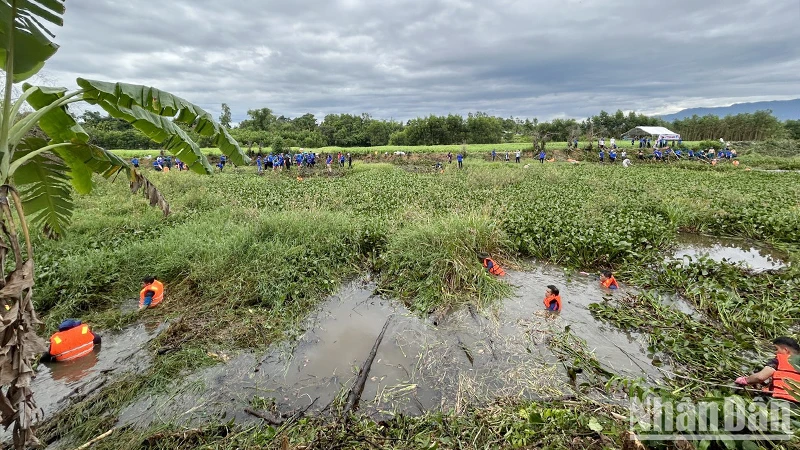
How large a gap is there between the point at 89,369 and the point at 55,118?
312cm

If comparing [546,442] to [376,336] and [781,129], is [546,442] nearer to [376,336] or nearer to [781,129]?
[376,336]

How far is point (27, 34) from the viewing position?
8.05 feet

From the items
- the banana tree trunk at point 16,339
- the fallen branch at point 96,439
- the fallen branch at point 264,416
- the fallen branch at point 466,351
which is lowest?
the fallen branch at point 466,351

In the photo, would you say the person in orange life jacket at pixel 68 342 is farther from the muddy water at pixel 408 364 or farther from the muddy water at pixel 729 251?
the muddy water at pixel 729 251

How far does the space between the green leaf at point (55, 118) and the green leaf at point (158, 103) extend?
29cm

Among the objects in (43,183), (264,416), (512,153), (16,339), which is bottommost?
(264,416)

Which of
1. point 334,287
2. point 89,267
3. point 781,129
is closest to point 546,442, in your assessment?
point 334,287

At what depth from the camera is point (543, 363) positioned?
14.1ft

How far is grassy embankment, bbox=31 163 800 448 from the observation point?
10.8 ft

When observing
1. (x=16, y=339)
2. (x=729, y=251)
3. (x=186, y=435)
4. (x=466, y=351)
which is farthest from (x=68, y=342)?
(x=729, y=251)

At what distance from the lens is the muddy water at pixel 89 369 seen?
13.0 ft

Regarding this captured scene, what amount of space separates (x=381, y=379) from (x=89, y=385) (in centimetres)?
346

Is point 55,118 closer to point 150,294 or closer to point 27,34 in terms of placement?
point 27,34

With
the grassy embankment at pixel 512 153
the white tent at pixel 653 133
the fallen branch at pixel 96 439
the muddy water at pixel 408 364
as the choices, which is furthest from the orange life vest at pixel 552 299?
the white tent at pixel 653 133
